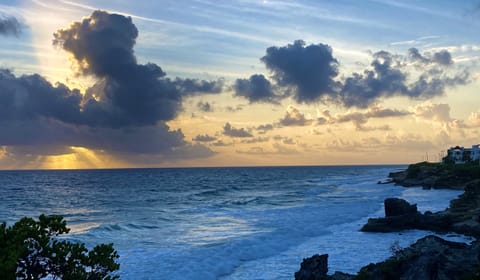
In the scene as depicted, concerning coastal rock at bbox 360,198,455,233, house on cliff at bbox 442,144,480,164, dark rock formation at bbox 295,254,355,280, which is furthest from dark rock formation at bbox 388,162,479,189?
dark rock formation at bbox 295,254,355,280

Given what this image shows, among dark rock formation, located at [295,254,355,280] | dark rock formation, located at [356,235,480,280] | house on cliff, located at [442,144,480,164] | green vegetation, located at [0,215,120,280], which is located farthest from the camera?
house on cliff, located at [442,144,480,164]

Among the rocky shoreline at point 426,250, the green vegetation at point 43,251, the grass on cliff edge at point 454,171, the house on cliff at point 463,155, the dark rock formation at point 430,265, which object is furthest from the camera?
the house on cliff at point 463,155

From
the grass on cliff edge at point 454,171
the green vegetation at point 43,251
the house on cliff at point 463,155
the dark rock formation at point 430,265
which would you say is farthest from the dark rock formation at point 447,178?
the green vegetation at point 43,251

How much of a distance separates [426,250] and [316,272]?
4437 millimetres

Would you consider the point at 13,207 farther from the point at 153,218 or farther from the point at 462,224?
the point at 462,224

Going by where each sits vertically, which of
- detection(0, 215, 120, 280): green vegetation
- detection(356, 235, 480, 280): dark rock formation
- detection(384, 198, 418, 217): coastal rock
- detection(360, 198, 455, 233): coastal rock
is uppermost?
detection(0, 215, 120, 280): green vegetation

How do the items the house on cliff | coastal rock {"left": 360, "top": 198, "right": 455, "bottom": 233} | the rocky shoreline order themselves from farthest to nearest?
the house on cliff → coastal rock {"left": 360, "top": 198, "right": 455, "bottom": 233} → the rocky shoreline

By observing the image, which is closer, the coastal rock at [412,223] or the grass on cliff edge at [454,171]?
the coastal rock at [412,223]

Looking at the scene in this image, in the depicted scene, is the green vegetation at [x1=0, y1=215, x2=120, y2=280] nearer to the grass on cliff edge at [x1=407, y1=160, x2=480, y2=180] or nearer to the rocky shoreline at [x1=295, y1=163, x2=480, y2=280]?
the rocky shoreline at [x1=295, y1=163, x2=480, y2=280]

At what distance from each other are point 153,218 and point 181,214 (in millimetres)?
4630

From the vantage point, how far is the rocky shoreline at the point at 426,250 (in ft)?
52.5

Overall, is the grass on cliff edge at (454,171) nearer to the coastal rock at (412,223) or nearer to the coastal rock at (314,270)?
the coastal rock at (412,223)

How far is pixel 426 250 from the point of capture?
1709cm

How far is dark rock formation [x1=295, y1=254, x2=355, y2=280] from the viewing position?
17.6 m
